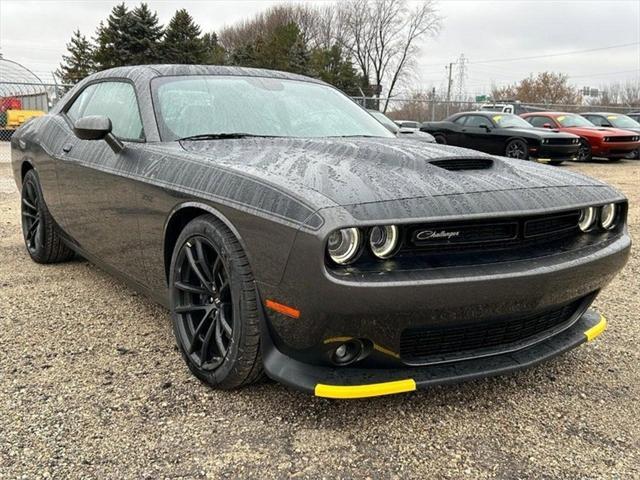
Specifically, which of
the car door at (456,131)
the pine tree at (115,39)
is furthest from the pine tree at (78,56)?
the car door at (456,131)

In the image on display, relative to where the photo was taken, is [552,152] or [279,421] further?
[552,152]

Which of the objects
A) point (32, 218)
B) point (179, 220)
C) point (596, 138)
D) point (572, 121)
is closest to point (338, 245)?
point (179, 220)

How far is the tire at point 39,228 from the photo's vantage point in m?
4.11

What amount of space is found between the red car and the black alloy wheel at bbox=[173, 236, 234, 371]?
46.0 ft

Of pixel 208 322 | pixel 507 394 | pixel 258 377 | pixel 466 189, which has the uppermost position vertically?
pixel 466 189

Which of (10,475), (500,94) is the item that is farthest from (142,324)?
(500,94)

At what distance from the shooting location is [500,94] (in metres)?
54.2

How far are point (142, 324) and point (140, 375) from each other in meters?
0.66

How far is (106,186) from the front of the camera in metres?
3.06

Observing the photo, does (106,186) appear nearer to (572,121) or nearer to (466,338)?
(466,338)

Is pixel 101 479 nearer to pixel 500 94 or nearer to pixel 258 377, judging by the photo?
pixel 258 377

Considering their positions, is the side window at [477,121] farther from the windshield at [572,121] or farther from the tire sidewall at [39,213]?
the tire sidewall at [39,213]

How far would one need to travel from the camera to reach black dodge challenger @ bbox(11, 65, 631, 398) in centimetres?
191

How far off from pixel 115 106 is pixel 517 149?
1083cm
